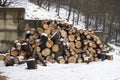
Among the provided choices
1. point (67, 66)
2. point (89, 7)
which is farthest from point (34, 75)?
point (89, 7)

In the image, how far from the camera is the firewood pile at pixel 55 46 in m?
13.1

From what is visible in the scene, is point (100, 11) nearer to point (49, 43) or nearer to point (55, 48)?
point (55, 48)

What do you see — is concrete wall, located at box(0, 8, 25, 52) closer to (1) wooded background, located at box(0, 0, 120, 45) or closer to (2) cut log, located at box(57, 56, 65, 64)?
(2) cut log, located at box(57, 56, 65, 64)

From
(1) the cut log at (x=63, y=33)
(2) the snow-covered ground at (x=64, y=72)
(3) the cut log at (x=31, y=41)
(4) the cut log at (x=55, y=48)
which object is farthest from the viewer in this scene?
(1) the cut log at (x=63, y=33)

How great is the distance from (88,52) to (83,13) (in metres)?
45.2

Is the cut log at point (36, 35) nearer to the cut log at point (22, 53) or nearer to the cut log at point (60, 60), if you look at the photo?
the cut log at point (22, 53)

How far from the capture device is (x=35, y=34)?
13.7 meters

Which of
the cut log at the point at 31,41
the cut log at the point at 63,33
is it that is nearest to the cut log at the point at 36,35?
the cut log at the point at 31,41

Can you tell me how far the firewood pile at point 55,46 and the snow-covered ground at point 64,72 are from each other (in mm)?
411

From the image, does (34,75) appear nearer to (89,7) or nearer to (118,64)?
(118,64)

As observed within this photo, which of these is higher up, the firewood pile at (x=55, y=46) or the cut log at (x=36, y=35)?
the cut log at (x=36, y=35)

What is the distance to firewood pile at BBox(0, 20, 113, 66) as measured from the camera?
13125mm

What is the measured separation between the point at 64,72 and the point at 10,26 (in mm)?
4061

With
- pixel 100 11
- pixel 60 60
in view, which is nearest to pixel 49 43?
pixel 60 60
